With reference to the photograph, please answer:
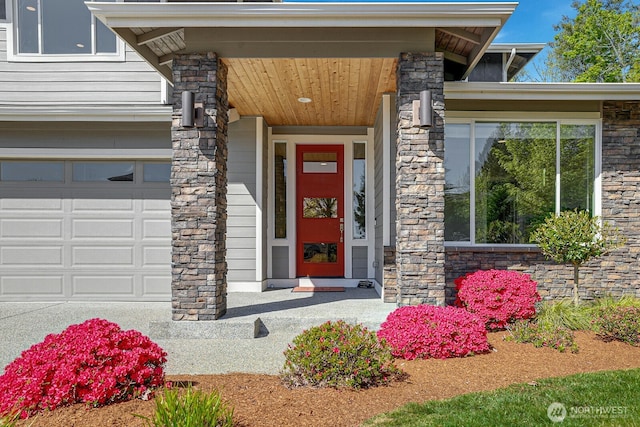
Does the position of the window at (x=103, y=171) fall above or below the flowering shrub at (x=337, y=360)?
above

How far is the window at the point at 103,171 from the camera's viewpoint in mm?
7195

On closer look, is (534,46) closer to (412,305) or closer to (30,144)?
(412,305)

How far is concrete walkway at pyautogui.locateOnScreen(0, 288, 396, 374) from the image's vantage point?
434 centimetres

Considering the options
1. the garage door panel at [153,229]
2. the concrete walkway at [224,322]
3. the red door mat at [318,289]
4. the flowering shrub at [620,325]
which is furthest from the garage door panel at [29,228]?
the flowering shrub at [620,325]

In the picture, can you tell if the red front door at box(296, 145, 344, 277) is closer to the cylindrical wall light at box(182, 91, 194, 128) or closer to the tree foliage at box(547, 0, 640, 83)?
the cylindrical wall light at box(182, 91, 194, 128)

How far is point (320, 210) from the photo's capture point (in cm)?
812

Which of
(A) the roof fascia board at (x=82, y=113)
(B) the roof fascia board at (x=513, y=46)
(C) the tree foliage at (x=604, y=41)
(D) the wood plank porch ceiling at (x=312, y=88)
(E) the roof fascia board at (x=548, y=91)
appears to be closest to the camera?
(D) the wood plank porch ceiling at (x=312, y=88)

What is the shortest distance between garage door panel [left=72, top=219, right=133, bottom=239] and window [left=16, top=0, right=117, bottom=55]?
282 centimetres

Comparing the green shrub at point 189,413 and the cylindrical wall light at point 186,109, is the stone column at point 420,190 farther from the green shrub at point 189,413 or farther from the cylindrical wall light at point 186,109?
the green shrub at point 189,413

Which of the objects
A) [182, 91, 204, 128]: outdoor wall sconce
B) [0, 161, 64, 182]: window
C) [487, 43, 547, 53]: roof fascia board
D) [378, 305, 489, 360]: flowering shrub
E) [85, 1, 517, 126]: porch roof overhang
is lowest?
[378, 305, 489, 360]: flowering shrub

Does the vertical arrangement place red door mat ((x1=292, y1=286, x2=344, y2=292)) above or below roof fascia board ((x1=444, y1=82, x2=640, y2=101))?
below

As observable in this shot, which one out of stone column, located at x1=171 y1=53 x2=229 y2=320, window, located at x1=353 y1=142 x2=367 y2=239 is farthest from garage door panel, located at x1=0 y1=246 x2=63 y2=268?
window, located at x1=353 y1=142 x2=367 y2=239

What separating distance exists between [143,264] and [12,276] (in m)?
2.14

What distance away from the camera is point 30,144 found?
7.09 meters
